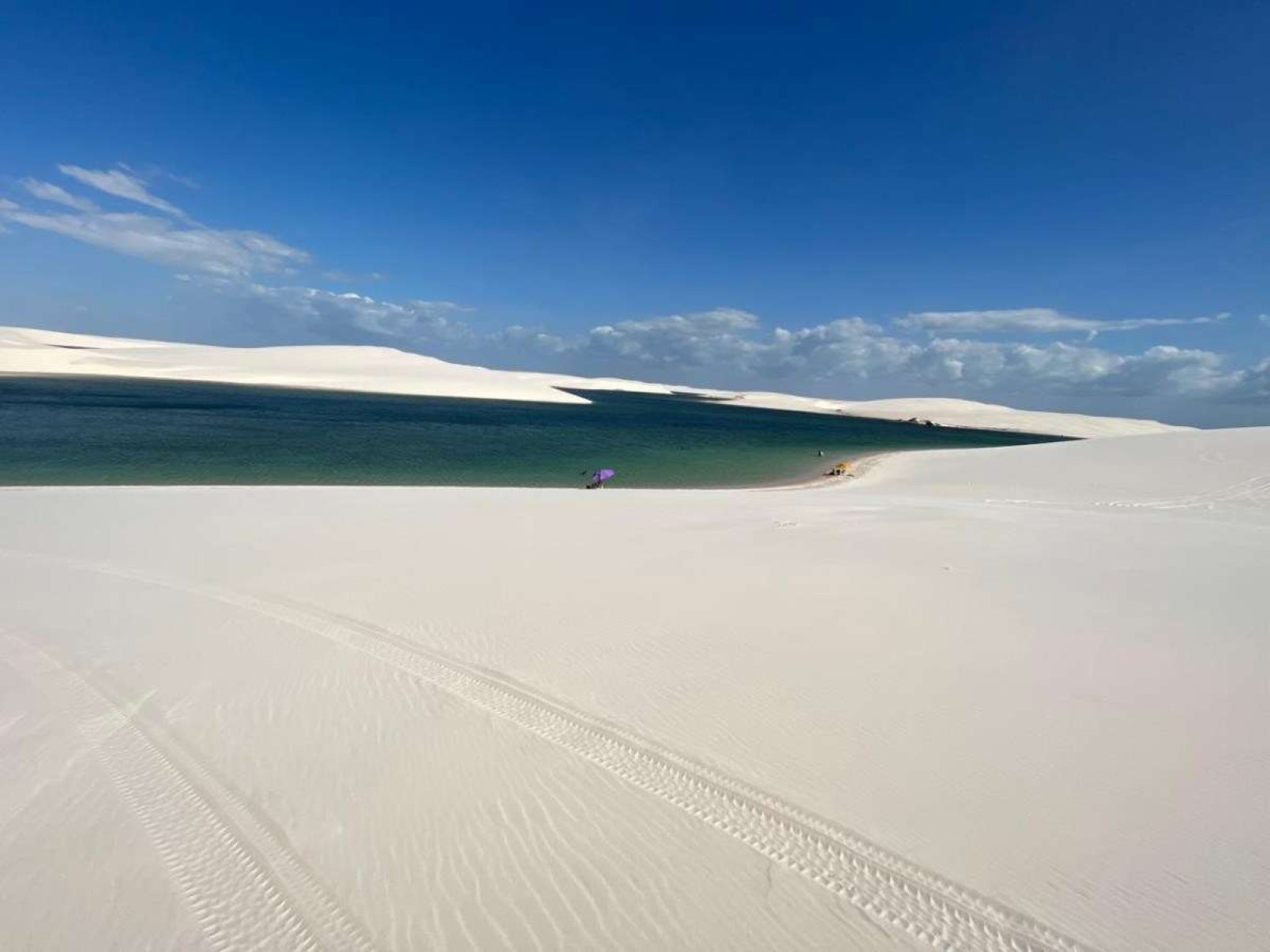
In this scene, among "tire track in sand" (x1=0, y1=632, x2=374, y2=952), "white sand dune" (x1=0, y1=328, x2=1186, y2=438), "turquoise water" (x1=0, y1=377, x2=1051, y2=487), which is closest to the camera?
"tire track in sand" (x1=0, y1=632, x2=374, y2=952)

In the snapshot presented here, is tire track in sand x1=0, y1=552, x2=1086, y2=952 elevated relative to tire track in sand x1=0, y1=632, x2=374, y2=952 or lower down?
elevated

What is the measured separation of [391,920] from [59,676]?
4618 mm

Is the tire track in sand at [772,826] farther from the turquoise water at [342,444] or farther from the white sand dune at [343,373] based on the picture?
the white sand dune at [343,373]

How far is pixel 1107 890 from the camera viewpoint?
10.3 ft

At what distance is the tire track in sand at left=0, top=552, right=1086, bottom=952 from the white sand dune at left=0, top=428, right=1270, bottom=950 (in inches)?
0.8

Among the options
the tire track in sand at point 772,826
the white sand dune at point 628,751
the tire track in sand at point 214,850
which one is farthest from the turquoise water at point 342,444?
the tire track in sand at point 772,826

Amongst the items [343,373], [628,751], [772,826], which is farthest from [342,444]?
[343,373]

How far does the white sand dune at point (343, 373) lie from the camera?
7512 centimetres

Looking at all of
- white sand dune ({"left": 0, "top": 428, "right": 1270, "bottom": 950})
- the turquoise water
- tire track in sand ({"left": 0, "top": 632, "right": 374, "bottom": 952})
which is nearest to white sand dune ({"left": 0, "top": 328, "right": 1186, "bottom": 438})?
the turquoise water

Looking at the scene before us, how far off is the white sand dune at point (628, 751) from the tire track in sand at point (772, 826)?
2cm

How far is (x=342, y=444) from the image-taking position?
100ft

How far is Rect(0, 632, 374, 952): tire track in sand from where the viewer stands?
9.38 ft

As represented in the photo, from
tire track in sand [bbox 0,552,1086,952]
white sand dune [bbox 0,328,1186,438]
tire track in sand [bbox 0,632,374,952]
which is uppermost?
white sand dune [bbox 0,328,1186,438]

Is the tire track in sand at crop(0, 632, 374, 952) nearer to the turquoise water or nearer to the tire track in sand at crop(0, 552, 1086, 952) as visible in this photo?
the tire track in sand at crop(0, 552, 1086, 952)
